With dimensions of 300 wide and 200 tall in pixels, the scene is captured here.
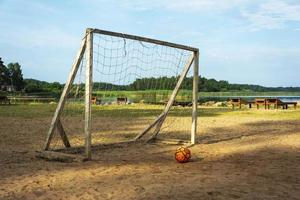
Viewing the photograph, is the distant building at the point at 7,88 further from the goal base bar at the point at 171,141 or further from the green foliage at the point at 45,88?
the goal base bar at the point at 171,141

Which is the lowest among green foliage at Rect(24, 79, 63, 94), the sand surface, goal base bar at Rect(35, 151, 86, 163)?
the sand surface

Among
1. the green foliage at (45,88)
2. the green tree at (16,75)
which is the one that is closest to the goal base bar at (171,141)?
the green foliage at (45,88)

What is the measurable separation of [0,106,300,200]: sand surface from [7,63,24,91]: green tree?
227ft

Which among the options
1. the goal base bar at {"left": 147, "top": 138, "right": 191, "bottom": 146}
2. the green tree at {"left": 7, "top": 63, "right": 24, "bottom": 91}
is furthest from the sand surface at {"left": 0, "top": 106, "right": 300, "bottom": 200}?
the green tree at {"left": 7, "top": 63, "right": 24, "bottom": 91}

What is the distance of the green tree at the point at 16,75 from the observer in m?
77.6

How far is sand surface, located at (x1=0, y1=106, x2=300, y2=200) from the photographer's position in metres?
5.79

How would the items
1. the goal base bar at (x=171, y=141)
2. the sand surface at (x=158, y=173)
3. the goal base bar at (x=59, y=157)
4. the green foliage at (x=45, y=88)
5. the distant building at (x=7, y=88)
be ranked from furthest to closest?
1. the distant building at (x=7, y=88)
2. the green foliage at (x=45, y=88)
3. the goal base bar at (x=171, y=141)
4. the goal base bar at (x=59, y=157)
5. the sand surface at (x=158, y=173)

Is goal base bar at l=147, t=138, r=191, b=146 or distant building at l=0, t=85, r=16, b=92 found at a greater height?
distant building at l=0, t=85, r=16, b=92

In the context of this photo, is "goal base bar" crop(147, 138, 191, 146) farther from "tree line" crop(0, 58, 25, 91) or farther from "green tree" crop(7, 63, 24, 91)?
"green tree" crop(7, 63, 24, 91)

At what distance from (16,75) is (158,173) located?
7560 cm

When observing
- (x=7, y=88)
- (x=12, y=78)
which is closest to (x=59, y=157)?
(x=7, y=88)

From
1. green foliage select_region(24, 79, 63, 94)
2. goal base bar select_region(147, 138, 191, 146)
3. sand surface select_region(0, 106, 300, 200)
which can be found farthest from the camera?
green foliage select_region(24, 79, 63, 94)

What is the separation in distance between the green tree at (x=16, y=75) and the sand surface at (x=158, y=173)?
227 feet

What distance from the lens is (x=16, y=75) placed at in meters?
79.0
